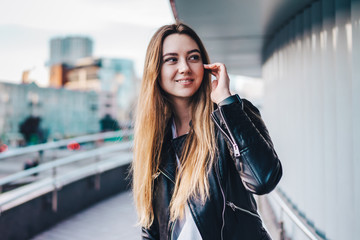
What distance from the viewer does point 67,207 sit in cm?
505

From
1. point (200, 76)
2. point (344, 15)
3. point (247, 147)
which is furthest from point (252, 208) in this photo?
point (344, 15)

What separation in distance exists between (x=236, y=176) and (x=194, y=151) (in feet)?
0.78

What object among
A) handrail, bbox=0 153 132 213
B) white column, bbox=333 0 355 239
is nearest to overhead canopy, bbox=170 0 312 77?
white column, bbox=333 0 355 239

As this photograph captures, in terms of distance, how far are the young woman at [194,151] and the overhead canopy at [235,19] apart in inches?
73.9

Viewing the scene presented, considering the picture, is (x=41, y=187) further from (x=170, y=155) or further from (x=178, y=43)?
(x=178, y=43)

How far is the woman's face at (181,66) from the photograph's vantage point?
1488 millimetres

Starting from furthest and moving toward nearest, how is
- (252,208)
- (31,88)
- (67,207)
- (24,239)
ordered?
(31,88) → (67,207) → (24,239) → (252,208)

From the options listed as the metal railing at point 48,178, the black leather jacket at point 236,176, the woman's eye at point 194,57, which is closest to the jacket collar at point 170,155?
the black leather jacket at point 236,176

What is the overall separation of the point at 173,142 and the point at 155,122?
0.59 ft

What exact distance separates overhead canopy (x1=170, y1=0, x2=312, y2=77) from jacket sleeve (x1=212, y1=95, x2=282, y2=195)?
7.43 feet

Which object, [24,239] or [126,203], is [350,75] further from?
[126,203]

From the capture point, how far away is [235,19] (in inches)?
164

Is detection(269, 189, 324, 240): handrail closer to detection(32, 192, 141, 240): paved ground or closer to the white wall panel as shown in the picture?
the white wall panel

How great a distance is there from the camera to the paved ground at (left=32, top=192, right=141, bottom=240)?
4.22m
